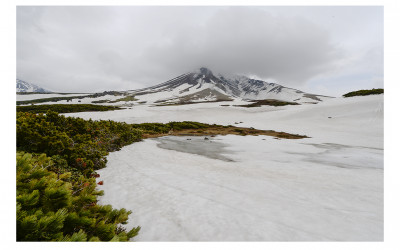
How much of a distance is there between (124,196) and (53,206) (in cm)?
227

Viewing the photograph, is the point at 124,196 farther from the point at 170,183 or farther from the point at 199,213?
the point at 199,213

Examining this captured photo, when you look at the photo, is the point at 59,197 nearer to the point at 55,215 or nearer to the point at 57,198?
the point at 57,198

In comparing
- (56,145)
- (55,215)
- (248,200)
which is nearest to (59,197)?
(55,215)

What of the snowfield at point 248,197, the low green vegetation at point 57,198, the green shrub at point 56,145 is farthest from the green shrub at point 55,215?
the green shrub at point 56,145

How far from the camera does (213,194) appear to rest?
17.4 ft

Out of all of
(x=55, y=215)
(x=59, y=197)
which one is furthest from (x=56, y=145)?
(x=55, y=215)

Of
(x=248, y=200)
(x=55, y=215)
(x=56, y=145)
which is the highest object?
(x=56, y=145)

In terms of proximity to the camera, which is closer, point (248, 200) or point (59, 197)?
point (59, 197)

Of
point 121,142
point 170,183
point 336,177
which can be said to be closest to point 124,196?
point 170,183

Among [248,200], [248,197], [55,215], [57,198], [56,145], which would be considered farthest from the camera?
[56,145]

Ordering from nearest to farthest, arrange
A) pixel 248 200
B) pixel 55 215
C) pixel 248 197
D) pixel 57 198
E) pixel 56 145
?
pixel 55 215 → pixel 57 198 → pixel 248 200 → pixel 248 197 → pixel 56 145

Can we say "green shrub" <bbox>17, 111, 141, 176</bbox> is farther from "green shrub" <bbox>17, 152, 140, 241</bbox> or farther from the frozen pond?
"green shrub" <bbox>17, 152, 140, 241</bbox>

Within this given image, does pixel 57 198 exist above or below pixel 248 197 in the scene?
above

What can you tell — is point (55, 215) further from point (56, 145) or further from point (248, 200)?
point (56, 145)
